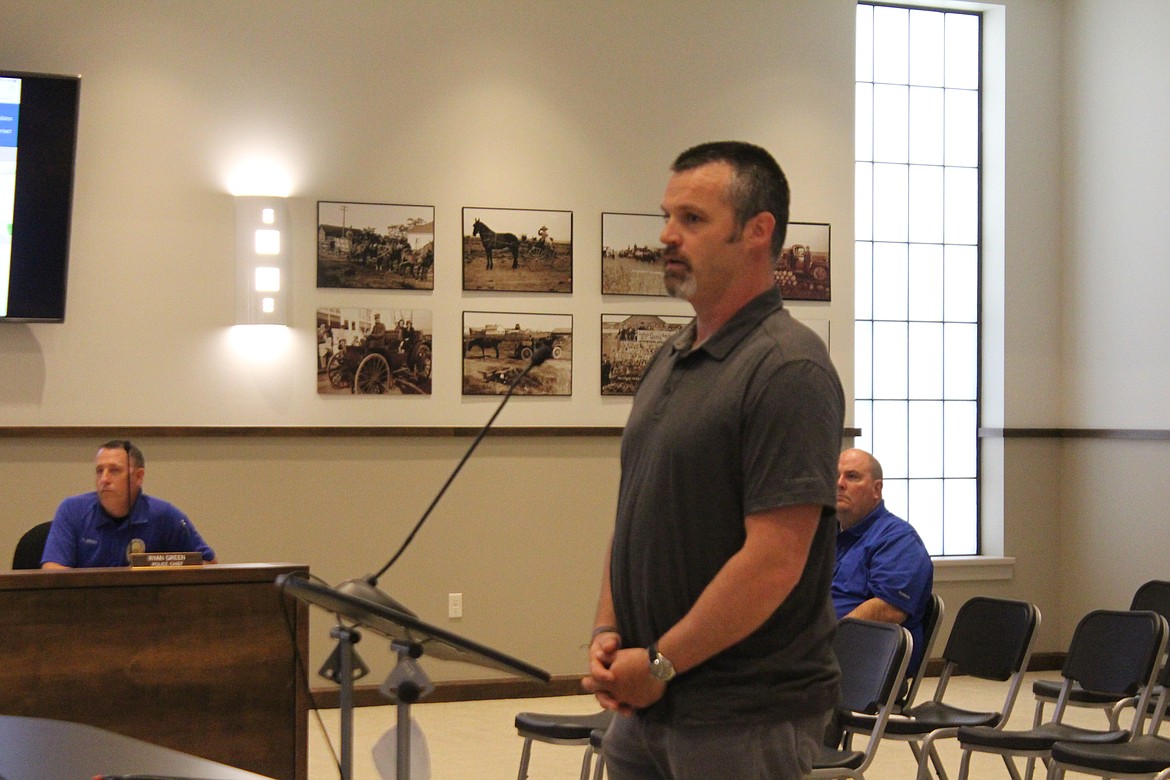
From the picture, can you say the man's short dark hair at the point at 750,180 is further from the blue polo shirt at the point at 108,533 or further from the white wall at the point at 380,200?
the white wall at the point at 380,200

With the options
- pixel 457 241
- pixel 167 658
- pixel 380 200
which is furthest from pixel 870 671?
pixel 380 200

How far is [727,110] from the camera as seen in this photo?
685 centimetres

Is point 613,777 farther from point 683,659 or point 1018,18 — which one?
point 1018,18

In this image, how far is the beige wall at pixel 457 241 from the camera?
6031 mm

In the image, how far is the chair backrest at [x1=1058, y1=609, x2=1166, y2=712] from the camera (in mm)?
3986

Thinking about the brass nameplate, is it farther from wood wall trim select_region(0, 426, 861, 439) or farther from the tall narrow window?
the tall narrow window

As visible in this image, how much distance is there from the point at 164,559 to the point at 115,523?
91 centimetres

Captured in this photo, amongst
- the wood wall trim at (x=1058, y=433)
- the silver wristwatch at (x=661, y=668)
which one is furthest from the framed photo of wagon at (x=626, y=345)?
the silver wristwatch at (x=661, y=668)

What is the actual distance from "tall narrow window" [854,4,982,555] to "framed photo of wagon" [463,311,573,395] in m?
1.81

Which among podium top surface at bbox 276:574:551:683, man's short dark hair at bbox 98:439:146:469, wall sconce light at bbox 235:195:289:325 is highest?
wall sconce light at bbox 235:195:289:325

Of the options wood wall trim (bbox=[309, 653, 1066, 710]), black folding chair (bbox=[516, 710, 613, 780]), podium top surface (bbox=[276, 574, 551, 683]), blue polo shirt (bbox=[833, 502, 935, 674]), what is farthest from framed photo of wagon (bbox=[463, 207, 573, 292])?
podium top surface (bbox=[276, 574, 551, 683])

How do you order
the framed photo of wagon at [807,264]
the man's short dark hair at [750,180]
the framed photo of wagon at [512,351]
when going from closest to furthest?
1. the man's short dark hair at [750,180]
2. the framed photo of wagon at [512,351]
3. the framed photo of wagon at [807,264]

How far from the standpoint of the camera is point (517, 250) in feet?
21.4

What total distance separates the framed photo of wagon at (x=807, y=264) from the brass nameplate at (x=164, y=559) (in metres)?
3.84
